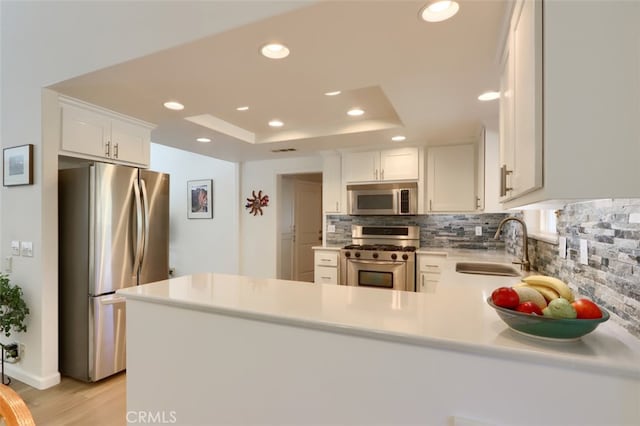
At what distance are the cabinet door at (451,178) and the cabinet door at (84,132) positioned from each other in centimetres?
342

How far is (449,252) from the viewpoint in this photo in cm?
387

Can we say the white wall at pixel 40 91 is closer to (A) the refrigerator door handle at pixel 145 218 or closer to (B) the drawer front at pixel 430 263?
(A) the refrigerator door handle at pixel 145 218

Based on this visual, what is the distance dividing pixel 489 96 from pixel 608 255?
1.53 m

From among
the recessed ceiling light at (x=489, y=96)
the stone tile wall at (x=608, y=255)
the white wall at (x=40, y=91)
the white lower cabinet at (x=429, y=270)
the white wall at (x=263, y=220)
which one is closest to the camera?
the stone tile wall at (x=608, y=255)

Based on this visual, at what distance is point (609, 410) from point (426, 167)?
343 cm

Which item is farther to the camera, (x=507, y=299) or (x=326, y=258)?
(x=326, y=258)

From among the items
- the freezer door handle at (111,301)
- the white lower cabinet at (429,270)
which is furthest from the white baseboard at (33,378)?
the white lower cabinet at (429,270)

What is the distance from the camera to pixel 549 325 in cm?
88

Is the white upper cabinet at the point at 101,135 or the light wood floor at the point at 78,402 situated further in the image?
the white upper cabinet at the point at 101,135

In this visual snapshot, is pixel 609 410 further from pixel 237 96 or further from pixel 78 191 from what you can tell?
pixel 78 191

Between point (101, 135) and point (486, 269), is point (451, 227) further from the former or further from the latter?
point (101, 135)

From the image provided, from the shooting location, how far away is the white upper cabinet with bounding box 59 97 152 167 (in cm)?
251

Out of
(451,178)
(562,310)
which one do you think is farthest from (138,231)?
(451,178)

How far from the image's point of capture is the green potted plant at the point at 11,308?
2348mm
